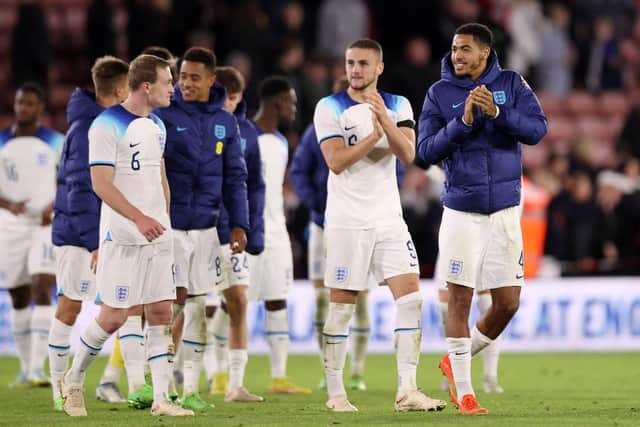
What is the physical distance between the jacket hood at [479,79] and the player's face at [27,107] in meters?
4.67

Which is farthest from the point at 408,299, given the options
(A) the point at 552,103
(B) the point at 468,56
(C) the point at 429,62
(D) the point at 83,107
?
(A) the point at 552,103

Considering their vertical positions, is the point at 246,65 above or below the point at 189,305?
above

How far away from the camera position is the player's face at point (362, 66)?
30.2 feet

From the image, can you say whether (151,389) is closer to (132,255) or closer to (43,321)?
(132,255)

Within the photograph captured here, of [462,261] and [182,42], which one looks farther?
[182,42]

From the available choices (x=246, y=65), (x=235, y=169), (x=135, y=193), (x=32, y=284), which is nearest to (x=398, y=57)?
(x=246, y=65)

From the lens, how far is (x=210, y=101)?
1005cm

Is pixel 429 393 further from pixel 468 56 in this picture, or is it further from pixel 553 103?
pixel 553 103

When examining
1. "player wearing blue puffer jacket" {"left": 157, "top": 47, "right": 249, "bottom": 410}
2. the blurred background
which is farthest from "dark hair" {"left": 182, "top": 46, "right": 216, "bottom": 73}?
the blurred background

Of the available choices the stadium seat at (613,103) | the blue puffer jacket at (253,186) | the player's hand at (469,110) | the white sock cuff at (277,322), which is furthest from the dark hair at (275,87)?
the stadium seat at (613,103)

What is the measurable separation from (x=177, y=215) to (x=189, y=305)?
73 centimetres

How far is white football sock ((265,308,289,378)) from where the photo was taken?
1159cm

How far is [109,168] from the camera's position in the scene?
28.4 ft

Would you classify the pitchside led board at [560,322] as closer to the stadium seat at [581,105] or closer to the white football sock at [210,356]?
the white football sock at [210,356]
